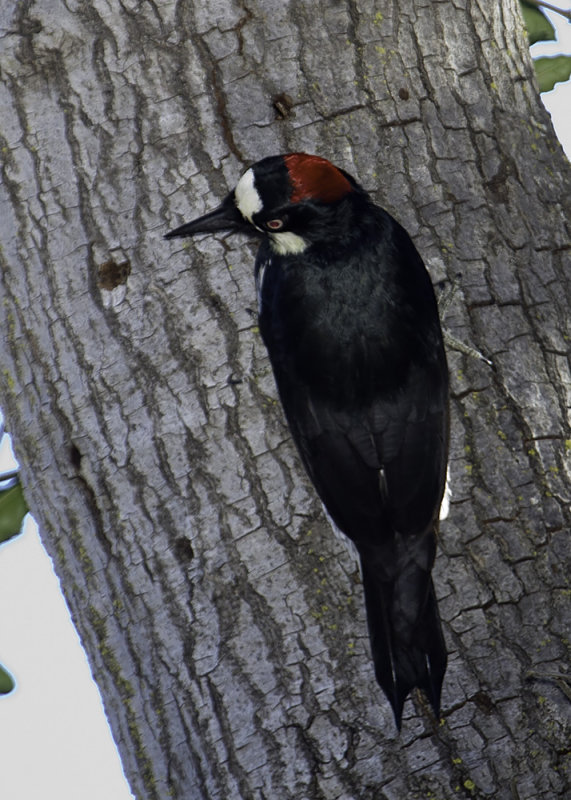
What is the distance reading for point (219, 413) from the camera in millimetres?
2131

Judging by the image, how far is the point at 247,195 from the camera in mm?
2176

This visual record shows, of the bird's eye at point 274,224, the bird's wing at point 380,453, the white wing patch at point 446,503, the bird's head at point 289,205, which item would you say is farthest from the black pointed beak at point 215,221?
the white wing patch at point 446,503

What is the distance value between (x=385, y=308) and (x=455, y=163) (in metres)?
0.38

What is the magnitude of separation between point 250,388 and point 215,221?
15.2 inches

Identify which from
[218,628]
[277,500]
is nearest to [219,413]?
[277,500]

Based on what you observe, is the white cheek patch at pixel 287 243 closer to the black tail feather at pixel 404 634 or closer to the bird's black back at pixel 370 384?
→ the bird's black back at pixel 370 384

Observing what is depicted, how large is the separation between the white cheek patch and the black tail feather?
773 mm

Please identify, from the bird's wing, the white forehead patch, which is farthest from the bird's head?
the bird's wing

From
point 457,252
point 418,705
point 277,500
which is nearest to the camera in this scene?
point 418,705

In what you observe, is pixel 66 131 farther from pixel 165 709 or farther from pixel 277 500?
pixel 165 709

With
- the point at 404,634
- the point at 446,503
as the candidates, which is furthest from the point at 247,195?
the point at 404,634

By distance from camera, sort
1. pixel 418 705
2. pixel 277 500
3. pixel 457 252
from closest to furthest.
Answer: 1. pixel 418 705
2. pixel 277 500
3. pixel 457 252

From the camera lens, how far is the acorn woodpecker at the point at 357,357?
213 centimetres

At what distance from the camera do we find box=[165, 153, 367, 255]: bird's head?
7.14 ft
